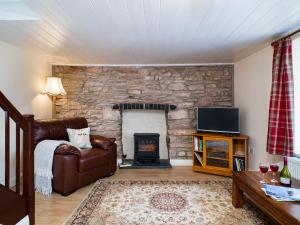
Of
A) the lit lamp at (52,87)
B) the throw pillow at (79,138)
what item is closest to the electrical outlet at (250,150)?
the throw pillow at (79,138)

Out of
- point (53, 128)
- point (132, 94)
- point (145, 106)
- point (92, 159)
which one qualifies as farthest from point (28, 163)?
point (132, 94)

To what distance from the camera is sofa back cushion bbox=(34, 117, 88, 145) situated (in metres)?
3.29

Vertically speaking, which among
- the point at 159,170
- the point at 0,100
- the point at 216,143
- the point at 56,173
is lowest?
the point at 159,170

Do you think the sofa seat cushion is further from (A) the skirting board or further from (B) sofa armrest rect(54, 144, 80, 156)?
(A) the skirting board

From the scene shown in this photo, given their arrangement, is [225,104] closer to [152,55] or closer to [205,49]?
[205,49]

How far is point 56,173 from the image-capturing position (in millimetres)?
2961

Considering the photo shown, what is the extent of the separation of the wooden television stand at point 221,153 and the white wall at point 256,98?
176 millimetres

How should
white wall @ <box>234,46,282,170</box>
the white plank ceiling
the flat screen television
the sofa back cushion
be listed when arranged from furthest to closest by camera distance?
the flat screen television → the sofa back cushion → white wall @ <box>234,46,282,170</box> → the white plank ceiling

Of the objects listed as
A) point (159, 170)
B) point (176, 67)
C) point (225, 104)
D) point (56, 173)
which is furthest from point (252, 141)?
point (56, 173)

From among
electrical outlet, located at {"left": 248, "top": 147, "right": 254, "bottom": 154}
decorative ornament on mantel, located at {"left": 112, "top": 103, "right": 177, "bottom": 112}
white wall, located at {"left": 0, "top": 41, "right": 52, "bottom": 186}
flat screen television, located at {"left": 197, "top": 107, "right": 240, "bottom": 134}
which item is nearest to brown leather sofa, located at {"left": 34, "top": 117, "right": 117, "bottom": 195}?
white wall, located at {"left": 0, "top": 41, "right": 52, "bottom": 186}

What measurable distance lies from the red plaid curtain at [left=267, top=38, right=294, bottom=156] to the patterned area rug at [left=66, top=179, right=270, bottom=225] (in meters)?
0.90

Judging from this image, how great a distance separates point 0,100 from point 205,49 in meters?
2.86

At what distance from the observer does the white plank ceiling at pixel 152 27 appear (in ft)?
6.24

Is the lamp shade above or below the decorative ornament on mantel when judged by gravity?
above
